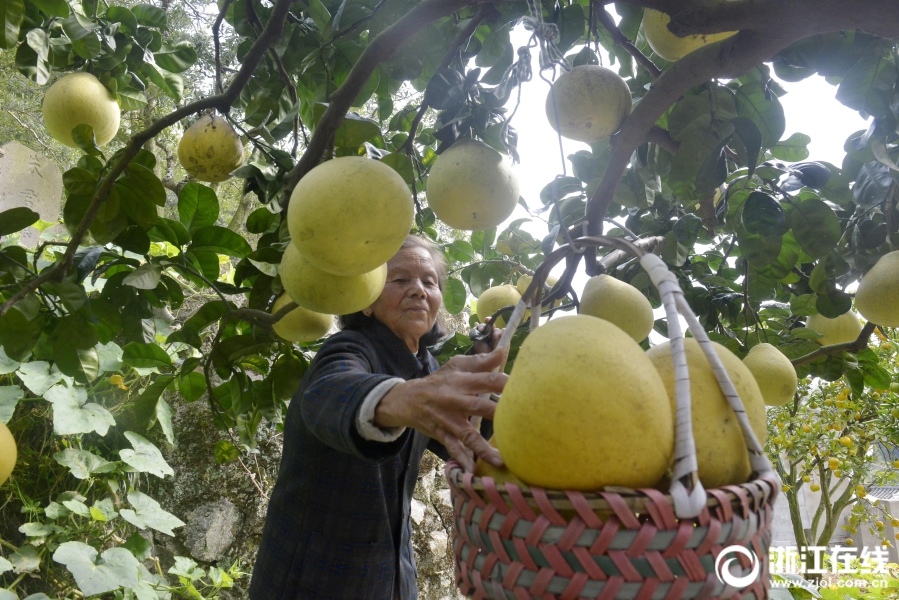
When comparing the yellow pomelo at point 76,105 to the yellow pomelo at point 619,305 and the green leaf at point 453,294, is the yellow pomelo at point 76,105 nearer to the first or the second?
the green leaf at point 453,294

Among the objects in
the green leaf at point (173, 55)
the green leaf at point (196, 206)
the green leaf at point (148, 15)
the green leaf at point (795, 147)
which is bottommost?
the green leaf at point (196, 206)

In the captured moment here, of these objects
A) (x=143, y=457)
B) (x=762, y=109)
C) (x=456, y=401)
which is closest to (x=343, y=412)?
(x=456, y=401)

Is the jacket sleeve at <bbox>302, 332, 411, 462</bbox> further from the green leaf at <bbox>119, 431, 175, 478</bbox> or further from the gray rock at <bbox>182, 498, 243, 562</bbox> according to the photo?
the gray rock at <bbox>182, 498, 243, 562</bbox>

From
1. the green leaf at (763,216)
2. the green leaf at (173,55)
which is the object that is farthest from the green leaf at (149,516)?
the green leaf at (763,216)

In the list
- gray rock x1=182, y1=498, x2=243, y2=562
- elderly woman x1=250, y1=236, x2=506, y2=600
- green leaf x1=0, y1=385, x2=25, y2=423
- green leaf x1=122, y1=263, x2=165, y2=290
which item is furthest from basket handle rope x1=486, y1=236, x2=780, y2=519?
gray rock x1=182, y1=498, x2=243, y2=562

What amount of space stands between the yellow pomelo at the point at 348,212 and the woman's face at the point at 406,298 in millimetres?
679

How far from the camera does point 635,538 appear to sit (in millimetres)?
451

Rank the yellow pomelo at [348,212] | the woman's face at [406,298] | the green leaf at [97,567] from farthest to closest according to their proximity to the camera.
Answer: the green leaf at [97,567] < the woman's face at [406,298] < the yellow pomelo at [348,212]

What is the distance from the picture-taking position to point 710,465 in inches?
21.4

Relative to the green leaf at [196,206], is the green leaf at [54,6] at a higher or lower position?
higher

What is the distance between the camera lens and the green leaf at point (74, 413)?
214 cm

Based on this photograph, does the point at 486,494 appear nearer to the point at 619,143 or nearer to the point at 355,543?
the point at 619,143

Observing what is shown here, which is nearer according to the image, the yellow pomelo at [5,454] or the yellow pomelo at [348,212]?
the yellow pomelo at [348,212]

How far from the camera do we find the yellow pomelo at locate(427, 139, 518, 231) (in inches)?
41.3
